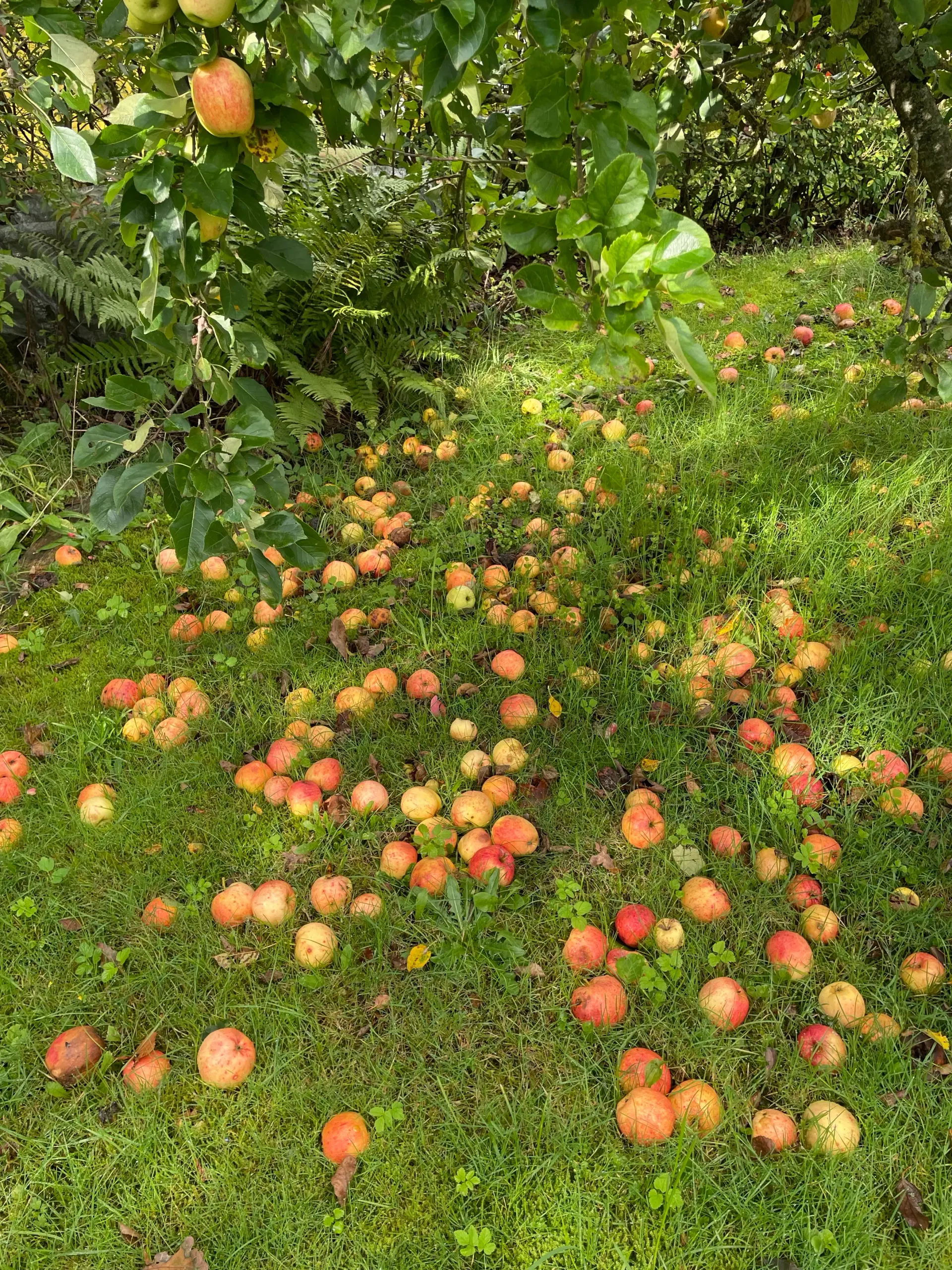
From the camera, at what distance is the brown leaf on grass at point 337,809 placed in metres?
2.44

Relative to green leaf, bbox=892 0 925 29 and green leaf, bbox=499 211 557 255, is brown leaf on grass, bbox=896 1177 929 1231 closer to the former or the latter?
green leaf, bbox=499 211 557 255

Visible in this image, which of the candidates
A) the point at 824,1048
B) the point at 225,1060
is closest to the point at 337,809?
the point at 225,1060

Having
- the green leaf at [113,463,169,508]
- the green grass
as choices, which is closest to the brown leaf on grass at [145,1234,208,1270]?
the green grass

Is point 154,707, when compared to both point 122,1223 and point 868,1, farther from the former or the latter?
point 868,1

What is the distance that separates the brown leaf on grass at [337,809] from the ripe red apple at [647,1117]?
1052 mm

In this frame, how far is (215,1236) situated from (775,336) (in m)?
4.65

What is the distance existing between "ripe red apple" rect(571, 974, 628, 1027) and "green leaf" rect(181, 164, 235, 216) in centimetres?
170

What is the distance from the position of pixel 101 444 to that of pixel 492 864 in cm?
134

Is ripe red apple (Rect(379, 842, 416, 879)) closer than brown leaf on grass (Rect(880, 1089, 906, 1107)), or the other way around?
brown leaf on grass (Rect(880, 1089, 906, 1107))

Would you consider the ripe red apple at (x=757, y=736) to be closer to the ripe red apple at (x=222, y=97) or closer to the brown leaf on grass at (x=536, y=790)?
the brown leaf on grass at (x=536, y=790)

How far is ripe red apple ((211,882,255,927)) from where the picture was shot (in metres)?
2.20

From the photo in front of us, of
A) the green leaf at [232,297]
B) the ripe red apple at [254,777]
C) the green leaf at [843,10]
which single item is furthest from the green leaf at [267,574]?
the green leaf at [843,10]

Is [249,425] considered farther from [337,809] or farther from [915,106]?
[915,106]

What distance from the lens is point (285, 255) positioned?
1.57 metres
